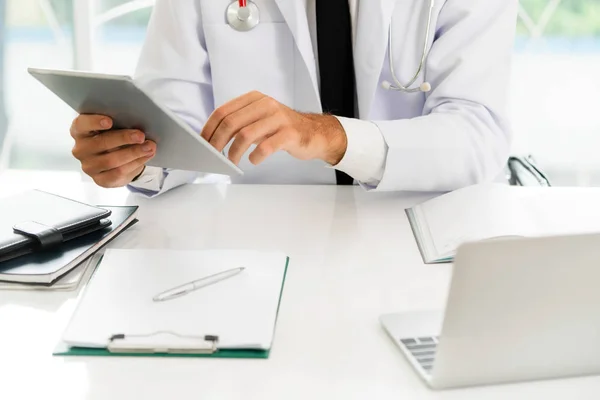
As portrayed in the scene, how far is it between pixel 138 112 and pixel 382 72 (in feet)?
2.30

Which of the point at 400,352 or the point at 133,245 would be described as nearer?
the point at 400,352

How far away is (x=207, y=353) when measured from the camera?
87 cm

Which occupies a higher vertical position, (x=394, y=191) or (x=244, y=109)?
(x=244, y=109)

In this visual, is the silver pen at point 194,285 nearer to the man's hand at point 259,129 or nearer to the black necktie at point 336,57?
the man's hand at point 259,129

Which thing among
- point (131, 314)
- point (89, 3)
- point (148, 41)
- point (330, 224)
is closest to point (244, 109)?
point (330, 224)

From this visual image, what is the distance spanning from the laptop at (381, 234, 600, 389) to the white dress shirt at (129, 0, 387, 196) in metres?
0.61

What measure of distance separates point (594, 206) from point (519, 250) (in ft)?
2.10

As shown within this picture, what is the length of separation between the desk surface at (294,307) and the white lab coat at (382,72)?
0.43 ft

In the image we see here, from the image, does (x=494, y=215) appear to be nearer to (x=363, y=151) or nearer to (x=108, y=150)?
(x=363, y=151)

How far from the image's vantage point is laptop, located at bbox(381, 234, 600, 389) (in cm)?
73

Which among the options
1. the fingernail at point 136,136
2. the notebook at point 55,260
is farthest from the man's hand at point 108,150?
the notebook at point 55,260

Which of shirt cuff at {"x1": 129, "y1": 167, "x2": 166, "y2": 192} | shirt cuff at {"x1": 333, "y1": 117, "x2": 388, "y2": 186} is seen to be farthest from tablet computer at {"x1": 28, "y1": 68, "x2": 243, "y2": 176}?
shirt cuff at {"x1": 333, "y1": 117, "x2": 388, "y2": 186}

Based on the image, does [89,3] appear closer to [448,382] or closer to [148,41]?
[148,41]

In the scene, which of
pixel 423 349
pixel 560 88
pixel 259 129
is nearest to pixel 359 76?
pixel 259 129
